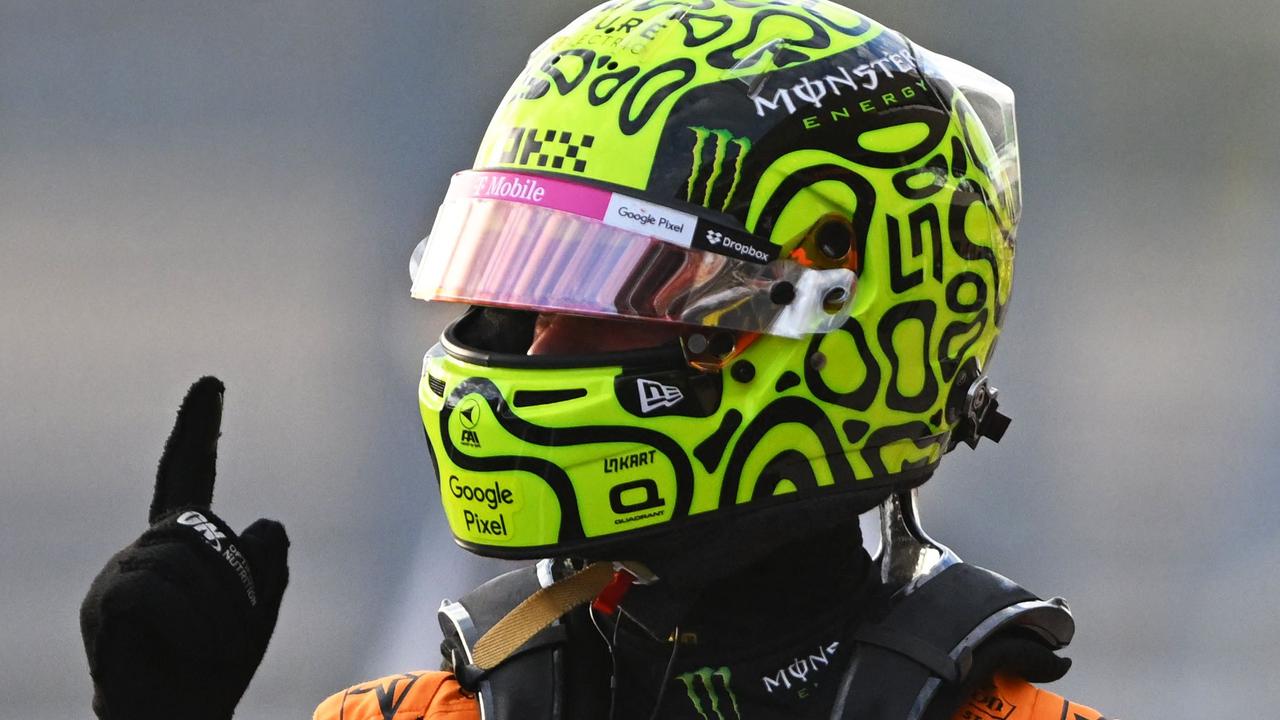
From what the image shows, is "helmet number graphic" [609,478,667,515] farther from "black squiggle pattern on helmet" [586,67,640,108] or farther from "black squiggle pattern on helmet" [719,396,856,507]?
"black squiggle pattern on helmet" [586,67,640,108]

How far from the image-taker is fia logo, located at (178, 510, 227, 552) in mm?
1192

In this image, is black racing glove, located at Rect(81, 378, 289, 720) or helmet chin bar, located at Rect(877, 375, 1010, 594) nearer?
black racing glove, located at Rect(81, 378, 289, 720)

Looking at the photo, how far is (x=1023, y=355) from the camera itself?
3.10m

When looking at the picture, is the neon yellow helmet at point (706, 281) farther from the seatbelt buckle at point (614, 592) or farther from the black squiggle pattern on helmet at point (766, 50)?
the seatbelt buckle at point (614, 592)

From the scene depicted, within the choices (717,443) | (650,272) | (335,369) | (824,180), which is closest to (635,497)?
(717,443)

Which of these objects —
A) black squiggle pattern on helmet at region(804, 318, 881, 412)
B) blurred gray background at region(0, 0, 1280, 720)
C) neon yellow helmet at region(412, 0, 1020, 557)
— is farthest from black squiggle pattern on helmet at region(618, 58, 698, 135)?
blurred gray background at region(0, 0, 1280, 720)

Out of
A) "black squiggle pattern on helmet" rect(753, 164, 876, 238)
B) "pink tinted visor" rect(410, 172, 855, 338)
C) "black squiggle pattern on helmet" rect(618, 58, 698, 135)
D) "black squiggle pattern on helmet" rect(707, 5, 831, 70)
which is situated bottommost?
"pink tinted visor" rect(410, 172, 855, 338)

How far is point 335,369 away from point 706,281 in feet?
5.60

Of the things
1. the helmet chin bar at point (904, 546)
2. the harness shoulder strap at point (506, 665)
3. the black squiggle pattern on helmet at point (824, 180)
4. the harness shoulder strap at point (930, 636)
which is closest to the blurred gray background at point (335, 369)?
the harness shoulder strap at point (506, 665)

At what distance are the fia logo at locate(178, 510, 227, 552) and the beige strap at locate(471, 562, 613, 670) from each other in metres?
0.25

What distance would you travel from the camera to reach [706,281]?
1.22m

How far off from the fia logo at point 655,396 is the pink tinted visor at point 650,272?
5cm

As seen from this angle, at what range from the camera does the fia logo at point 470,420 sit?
124 centimetres

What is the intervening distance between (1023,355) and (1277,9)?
1007 millimetres
